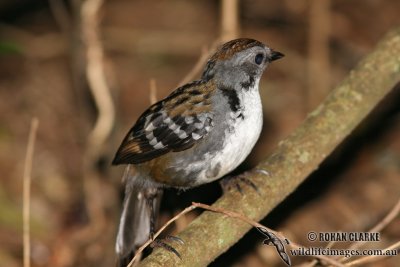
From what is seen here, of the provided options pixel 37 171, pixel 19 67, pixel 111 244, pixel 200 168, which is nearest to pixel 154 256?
pixel 200 168

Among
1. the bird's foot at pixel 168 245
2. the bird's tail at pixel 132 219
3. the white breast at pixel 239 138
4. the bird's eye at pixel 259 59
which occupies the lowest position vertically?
the bird's tail at pixel 132 219

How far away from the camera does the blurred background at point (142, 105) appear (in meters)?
6.74

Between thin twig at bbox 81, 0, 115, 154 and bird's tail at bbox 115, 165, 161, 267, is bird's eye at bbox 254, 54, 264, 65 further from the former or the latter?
thin twig at bbox 81, 0, 115, 154

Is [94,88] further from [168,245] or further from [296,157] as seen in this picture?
[168,245]

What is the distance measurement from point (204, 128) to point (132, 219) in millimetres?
1149

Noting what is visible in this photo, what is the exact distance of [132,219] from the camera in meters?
5.59

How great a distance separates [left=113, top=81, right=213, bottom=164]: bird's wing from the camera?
494 centimetres

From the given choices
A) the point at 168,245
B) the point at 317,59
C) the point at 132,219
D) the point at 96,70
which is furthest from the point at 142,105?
the point at 168,245

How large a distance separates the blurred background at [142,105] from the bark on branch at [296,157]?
631 millimetres

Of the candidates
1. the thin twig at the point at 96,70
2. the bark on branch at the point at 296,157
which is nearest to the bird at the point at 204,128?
the bark on branch at the point at 296,157

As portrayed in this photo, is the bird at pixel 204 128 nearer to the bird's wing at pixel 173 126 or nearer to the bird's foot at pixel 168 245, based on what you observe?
the bird's wing at pixel 173 126

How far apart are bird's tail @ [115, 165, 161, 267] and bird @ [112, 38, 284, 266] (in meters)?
0.07

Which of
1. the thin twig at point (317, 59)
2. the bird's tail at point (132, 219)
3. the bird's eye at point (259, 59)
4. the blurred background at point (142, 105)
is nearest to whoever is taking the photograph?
the bird's eye at point (259, 59)

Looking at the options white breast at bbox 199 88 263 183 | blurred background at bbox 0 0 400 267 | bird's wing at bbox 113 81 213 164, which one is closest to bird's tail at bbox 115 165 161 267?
bird's wing at bbox 113 81 213 164
